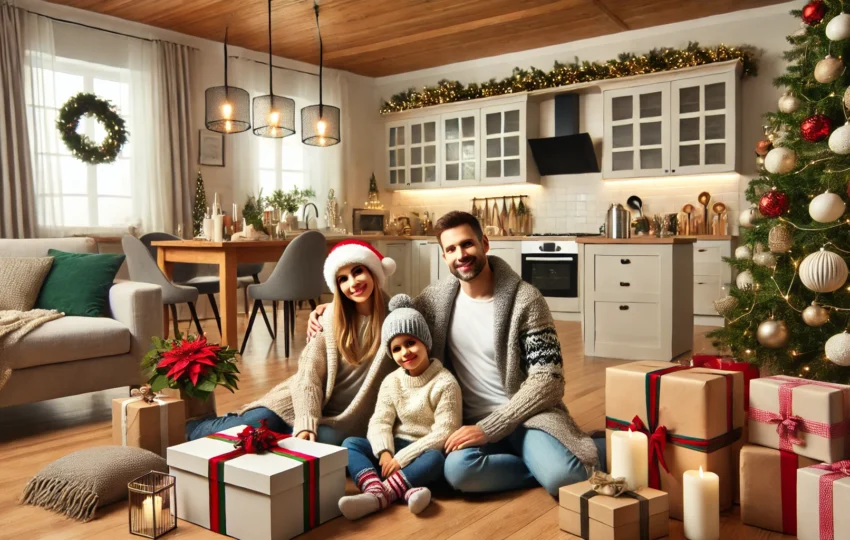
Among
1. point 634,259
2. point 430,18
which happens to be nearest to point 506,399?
point 634,259

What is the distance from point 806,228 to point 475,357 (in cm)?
149

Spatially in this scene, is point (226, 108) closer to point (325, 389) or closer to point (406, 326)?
point (325, 389)

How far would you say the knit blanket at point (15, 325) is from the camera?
274 centimetres

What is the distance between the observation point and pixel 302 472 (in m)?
1.85

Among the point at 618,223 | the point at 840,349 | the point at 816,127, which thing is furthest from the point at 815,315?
the point at 618,223

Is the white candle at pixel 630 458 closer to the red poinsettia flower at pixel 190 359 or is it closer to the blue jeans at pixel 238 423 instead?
the blue jeans at pixel 238 423

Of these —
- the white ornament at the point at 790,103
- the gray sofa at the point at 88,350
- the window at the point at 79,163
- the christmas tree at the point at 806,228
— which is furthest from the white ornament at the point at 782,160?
the window at the point at 79,163

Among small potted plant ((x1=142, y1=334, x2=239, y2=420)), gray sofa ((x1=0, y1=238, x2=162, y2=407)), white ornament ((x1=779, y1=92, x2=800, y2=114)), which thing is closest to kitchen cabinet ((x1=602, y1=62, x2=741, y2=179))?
white ornament ((x1=779, y1=92, x2=800, y2=114))

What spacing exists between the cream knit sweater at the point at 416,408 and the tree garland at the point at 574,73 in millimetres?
5089

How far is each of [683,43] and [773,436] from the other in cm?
555

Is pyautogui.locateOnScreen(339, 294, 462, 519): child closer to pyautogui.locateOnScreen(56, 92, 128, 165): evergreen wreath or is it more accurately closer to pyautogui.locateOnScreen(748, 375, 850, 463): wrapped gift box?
pyautogui.locateOnScreen(748, 375, 850, 463): wrapped gift box

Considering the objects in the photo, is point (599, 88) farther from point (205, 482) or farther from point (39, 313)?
point (205, 482)

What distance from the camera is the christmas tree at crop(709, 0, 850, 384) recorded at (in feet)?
8.30

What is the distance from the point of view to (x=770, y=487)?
182 centimetres
